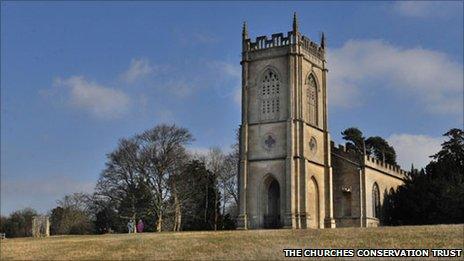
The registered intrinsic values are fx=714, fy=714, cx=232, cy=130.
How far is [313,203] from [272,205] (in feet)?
11.3

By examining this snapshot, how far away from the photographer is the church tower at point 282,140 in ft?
181

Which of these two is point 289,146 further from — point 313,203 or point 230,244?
point 230,244

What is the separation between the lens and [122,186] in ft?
220

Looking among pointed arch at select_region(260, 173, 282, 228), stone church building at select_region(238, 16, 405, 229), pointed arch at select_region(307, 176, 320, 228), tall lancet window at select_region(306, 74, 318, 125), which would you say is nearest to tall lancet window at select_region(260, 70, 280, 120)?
stone church building at select_region(238, 16, 405, 229)

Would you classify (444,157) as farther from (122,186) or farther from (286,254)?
(286,254)

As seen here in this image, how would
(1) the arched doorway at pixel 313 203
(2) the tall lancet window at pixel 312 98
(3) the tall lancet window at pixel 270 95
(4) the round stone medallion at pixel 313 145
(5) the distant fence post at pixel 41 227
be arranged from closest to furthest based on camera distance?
(5) the distant fence post at pixel 41 227 → (1) the arched doorway at pixel 313 203 → (3) the tall lancet window at pixel 270 95 → (4) the round stone medallion at pixel 313 145 → (2) the tall lancet window at pixel 312 98

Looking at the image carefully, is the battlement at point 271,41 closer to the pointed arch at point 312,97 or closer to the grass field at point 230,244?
the pointed arch at point 312,97

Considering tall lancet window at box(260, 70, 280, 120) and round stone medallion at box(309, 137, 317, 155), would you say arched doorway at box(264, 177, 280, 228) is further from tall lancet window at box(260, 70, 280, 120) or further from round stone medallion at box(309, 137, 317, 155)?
tall lancet window at box(260, 70, 280, 120)

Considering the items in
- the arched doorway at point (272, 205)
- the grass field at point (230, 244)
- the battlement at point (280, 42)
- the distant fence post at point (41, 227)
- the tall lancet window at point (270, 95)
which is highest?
the battlement at point (280, 42)

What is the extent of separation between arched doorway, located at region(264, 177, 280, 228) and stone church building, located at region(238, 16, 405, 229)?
79mm

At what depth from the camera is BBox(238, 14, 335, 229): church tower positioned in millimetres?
55062

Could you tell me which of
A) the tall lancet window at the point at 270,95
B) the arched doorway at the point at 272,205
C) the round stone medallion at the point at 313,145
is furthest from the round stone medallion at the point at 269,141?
the round stone medallion at the point at 313,145

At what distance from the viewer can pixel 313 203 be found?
190 ft

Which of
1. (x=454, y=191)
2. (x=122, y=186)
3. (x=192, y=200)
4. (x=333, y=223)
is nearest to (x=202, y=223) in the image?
(x=192, y=200)
